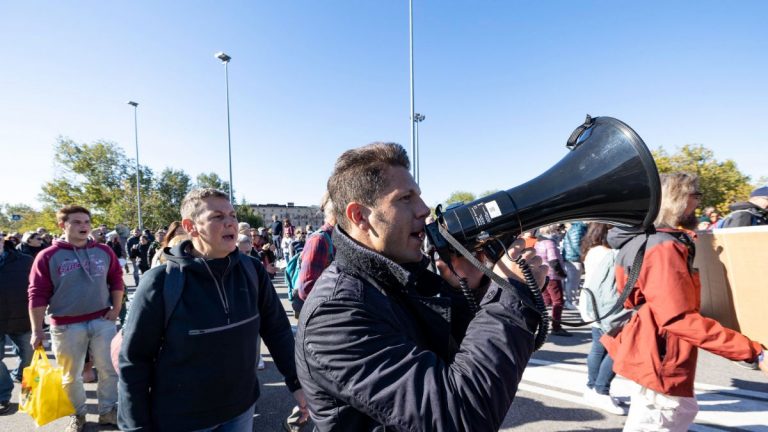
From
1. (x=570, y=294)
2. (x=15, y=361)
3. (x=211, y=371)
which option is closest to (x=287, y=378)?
(x=211, y=371)

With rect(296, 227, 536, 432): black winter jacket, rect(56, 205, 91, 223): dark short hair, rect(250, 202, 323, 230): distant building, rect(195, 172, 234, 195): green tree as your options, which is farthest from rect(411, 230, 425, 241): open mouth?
rect(250, 202, 323, 230): distant building

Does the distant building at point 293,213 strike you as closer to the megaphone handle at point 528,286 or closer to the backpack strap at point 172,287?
the backpack strap at point 172,287

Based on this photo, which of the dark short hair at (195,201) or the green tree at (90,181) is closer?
the dark short hair at (195,201)

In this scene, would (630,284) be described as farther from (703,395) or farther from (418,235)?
(703,395)

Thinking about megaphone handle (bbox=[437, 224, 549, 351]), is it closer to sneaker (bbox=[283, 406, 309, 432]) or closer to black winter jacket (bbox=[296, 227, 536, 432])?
black winter jacket (bbox=[296, 227, 536, 432])

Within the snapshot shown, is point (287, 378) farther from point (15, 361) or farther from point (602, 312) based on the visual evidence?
point (15, 361)

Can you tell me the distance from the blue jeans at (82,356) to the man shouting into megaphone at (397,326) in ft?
11.5

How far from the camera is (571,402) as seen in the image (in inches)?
143

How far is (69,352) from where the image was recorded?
335cm

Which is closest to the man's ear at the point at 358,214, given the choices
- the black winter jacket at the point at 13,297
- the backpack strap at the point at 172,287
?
the backpack strap at the point at 172,287

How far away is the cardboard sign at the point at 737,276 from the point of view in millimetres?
1283

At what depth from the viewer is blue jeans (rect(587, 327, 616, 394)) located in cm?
342

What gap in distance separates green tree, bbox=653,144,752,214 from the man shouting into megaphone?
72.8ft

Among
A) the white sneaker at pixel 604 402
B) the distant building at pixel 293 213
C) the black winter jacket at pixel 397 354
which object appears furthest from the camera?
the distant building at pixel 293 213
